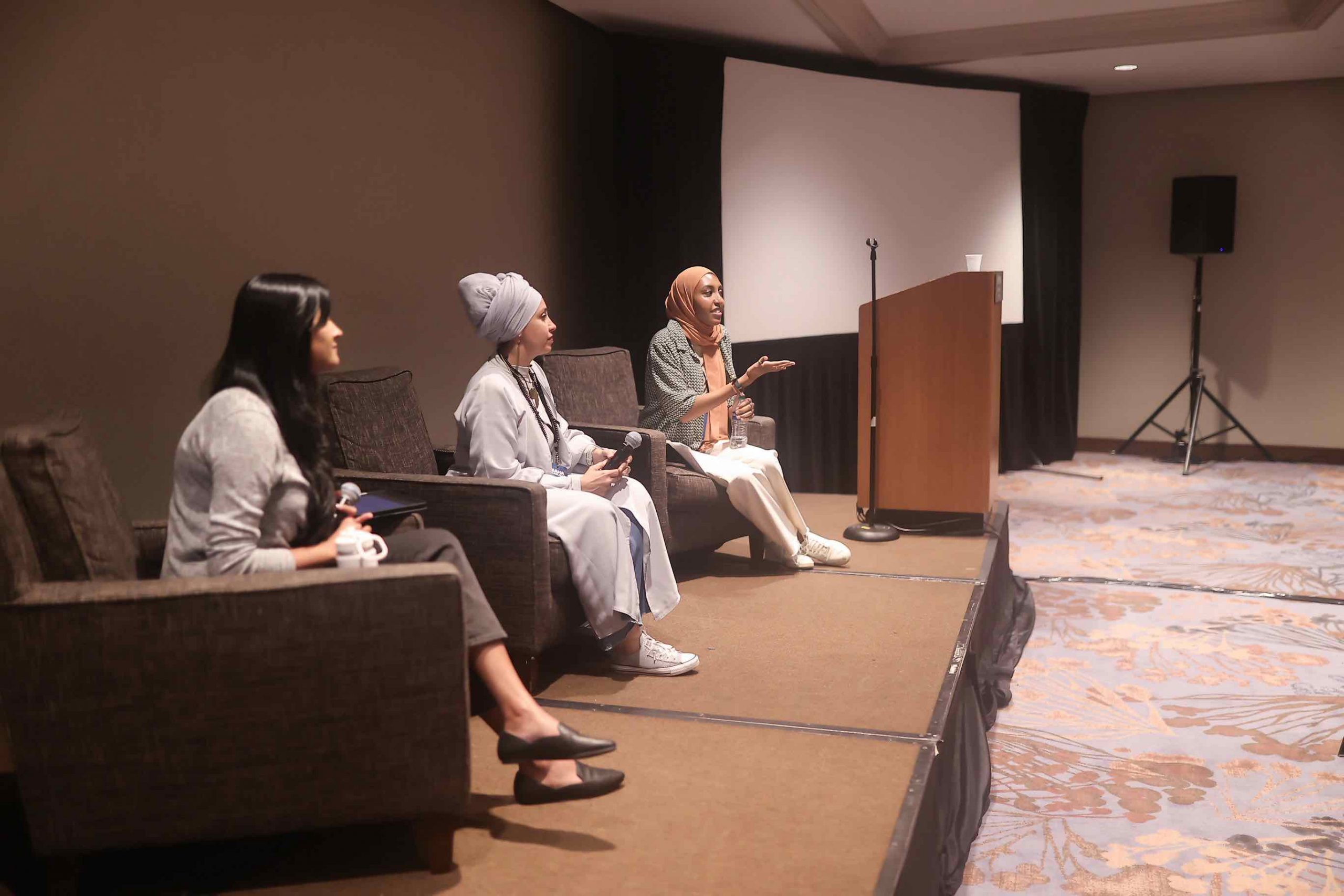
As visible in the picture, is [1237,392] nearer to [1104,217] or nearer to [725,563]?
[1104,217]

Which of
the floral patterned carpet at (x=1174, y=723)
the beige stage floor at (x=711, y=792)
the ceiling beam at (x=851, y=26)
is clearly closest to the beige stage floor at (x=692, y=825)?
the beige stage floor at (x=711, y=792)

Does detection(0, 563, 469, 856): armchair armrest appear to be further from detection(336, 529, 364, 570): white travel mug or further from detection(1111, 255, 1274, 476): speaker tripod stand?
detection(1111, 255, 1274, 476): speaker tripod stand

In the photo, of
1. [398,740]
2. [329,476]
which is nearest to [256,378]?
[329,476]

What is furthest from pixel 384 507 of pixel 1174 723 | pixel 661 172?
pixel 661 172

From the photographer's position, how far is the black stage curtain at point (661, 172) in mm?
5281

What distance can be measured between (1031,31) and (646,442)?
4.06 m

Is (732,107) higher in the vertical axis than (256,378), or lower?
higher

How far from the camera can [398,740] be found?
1815 millimetres

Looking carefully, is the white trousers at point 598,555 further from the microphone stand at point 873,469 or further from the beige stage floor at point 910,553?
the microphone stand at point 873,469

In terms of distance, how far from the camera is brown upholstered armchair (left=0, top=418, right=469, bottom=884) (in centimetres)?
170

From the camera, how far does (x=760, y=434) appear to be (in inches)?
171

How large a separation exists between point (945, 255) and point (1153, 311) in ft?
7.11

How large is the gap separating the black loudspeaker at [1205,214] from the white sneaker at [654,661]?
5.68 meters

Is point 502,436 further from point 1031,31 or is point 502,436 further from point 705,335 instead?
point 1031,31
